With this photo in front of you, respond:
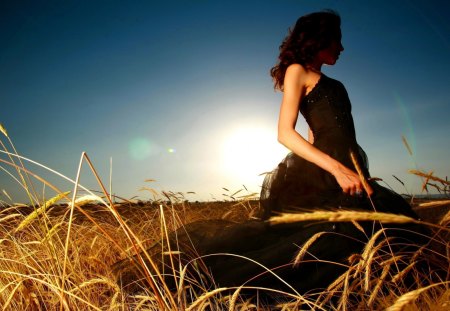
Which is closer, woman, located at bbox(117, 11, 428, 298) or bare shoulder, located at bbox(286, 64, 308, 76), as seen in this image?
woman, located at bbox(117, 11, 428, 298)

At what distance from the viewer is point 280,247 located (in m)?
1.66

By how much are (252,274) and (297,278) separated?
22 centimetres

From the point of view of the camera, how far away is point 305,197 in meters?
1.99

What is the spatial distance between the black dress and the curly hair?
0.67ft

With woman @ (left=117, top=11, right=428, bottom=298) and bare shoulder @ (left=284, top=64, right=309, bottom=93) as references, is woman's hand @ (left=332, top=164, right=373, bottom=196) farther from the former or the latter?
bare shoulder @ (left=284, top=64, right=309, bottom=93)

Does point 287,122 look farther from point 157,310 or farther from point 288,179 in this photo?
point 157,310

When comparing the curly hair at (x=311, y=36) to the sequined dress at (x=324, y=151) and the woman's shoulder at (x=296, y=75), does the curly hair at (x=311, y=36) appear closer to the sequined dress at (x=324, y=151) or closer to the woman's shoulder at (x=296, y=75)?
the woman's shoulder at (x=296, y=75)

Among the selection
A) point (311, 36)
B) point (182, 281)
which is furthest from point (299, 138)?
point (182, 281)

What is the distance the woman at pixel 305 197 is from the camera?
5.20ft

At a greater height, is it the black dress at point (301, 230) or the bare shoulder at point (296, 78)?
the bare shoulder at point (296, 78)

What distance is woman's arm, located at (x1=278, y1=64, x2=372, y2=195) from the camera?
1.58m

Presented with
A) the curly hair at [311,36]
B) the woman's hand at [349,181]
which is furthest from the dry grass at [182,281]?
the curly hair at [311,36]

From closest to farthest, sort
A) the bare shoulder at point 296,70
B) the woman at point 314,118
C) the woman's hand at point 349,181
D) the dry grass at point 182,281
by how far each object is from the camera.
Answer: the dry grass at point 182,281
the woman's hand at point 349,181
the woman at point 314,118
the bare shoulder at point 296,70

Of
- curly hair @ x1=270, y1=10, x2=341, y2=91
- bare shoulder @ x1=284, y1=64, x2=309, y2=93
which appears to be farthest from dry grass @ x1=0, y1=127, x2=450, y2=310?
curly hair @ x1=270, y1=10, x2=341, y2=91
